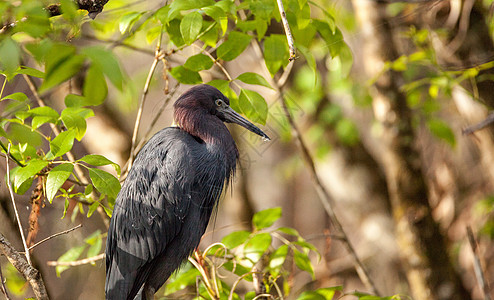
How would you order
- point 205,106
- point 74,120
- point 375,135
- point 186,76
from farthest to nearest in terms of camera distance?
point 375,135, point 205,106, point 186,76, point 74,120

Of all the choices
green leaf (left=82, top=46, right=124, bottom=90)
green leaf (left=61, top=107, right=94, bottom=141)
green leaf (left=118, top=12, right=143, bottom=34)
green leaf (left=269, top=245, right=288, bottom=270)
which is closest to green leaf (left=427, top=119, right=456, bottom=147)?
green leaf (left=269, top=245, right=288, bottom=270)

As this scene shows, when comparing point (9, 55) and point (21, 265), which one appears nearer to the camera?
point (9, 55)

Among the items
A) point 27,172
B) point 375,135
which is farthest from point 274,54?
point 375,135

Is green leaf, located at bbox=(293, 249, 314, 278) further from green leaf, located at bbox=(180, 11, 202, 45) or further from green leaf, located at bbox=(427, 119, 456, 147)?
green leaf, located at bbox=(427, 119, 456, 147)

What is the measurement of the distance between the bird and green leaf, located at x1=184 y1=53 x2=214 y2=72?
0.33 m

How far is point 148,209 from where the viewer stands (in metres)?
2.08

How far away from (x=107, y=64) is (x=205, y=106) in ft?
4.54

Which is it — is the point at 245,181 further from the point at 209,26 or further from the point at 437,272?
the point at 209,26

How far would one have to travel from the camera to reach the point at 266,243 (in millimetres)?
1972

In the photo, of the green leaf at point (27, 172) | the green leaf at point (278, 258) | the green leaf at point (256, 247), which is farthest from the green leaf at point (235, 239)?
the green leaf at point (27, 172)

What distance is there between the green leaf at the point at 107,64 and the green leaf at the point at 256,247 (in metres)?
1.24

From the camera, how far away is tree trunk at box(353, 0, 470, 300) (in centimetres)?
351

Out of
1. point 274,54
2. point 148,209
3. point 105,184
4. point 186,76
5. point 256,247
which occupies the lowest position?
point 256,247

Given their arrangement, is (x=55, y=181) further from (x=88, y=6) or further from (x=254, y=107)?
(x=254, y=107)
